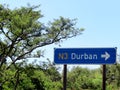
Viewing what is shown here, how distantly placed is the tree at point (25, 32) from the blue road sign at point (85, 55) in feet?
84.0

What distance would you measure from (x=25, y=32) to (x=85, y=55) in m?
27.4

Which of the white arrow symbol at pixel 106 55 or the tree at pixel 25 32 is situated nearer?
the white arrow symbol at pixel 106 55

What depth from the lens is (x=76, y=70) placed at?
9606 centimetres

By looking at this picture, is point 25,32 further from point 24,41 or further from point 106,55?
point 106,55

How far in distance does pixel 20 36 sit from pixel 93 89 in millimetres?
49070

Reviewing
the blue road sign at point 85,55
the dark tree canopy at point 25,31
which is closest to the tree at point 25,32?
the dark tree canopy at point 25,31

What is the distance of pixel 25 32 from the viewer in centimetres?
3984

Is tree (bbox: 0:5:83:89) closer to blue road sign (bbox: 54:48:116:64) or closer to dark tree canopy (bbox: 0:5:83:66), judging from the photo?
dark tree canopy (bbox: 0:5:83:66)

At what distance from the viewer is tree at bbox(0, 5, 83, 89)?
1554 inches

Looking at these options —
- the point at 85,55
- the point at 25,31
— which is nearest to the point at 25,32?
the point at 25,31

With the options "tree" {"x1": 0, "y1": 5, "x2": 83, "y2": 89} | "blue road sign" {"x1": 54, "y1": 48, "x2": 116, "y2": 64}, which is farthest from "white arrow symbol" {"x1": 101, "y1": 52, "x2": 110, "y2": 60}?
"tree" {"x1": 0, "y1": 5, "x2": 83, "y2": 89}

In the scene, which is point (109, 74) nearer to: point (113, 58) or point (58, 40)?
point (58, 40)

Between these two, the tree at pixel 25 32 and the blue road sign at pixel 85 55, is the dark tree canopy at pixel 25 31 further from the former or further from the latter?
the blue road sign at pixel 85 55

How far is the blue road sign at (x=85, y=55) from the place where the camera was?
12.6 metres
